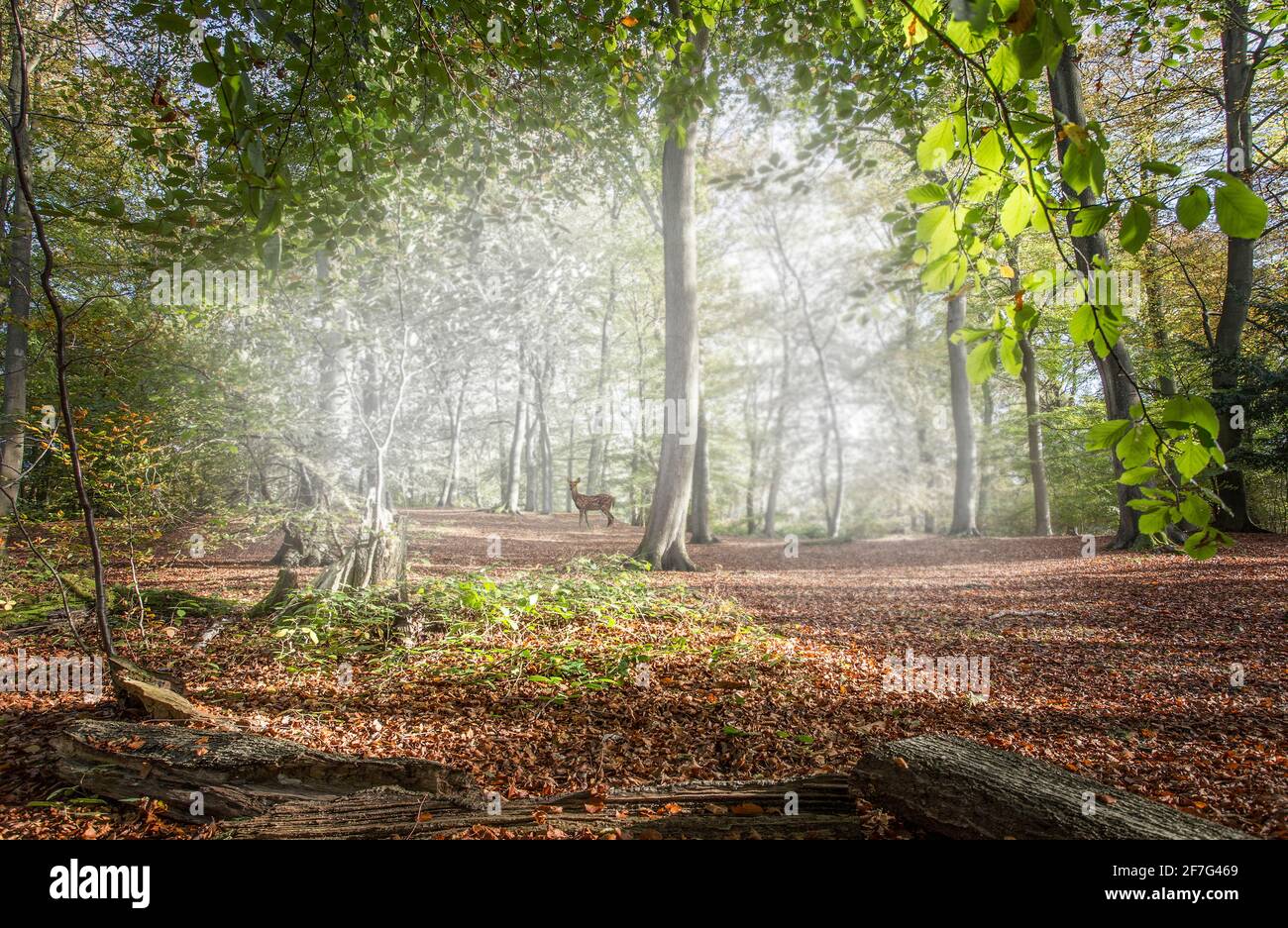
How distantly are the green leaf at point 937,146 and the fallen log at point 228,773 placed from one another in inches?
101

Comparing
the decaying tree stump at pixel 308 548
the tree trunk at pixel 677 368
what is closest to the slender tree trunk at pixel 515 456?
the tree trunk at pixel 677 368

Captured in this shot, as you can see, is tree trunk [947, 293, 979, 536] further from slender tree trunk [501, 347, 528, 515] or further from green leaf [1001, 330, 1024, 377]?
green leaf [1001, 330, 1024, 377]

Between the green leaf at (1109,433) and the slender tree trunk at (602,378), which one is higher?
the slender tree trunk at (602,378)

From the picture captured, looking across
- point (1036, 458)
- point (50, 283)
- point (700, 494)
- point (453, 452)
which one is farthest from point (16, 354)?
point (1036, 458)

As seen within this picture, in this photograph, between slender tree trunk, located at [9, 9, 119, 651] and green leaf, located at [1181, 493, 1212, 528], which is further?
slender tree trunk, located at [9, 9, 119, 651]

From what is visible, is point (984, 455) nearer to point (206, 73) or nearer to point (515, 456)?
point (515, 456)

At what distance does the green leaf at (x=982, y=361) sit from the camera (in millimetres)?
1125

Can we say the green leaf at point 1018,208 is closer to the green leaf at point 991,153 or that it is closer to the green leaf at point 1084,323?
the green leaf at point 991,153

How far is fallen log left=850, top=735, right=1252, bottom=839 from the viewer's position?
181 centimetres

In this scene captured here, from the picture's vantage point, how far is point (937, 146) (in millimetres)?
1149

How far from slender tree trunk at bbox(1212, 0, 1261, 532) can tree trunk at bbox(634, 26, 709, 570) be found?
278 inches

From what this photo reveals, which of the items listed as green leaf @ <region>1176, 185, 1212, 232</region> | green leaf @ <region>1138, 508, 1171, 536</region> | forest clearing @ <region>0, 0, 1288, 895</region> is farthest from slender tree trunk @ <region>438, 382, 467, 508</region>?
green leaf @ <region>1176, 185, 1212, 232</region>

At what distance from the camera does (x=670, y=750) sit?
3.02 metres
